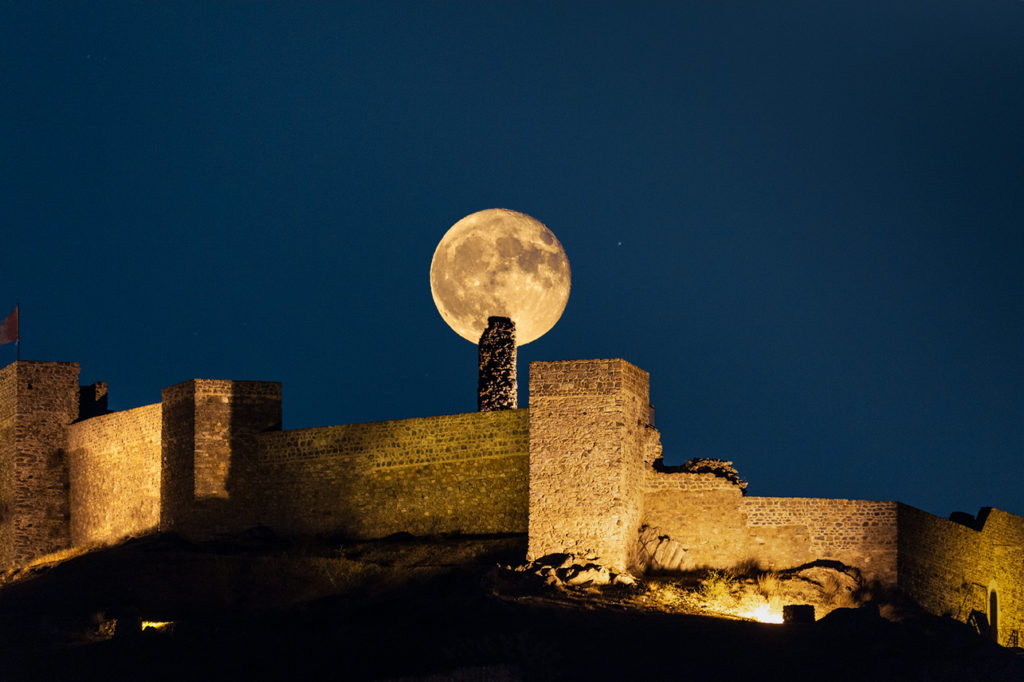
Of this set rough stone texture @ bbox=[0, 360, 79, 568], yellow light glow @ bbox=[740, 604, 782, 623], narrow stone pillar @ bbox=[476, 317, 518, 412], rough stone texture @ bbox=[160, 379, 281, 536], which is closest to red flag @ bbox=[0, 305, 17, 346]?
rough stone texture @ bbox=[0, 360, 79, 568]

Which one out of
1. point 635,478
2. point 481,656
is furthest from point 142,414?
point 481,656

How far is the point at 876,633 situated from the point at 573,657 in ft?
15.3

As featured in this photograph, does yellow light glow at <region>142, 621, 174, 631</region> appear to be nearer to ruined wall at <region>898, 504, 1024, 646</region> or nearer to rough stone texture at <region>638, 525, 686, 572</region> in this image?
rough stone texture at <region>638, 525, 686, 572</region>

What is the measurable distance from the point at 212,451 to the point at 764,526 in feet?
42.5

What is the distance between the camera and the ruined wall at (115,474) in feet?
131

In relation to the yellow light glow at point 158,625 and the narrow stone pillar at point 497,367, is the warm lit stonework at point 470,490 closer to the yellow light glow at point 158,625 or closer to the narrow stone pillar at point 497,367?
the narrow stone pillar at point 497,367

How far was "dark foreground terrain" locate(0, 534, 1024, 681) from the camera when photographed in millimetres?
25906

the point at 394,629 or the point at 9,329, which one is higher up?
the point at 9,329

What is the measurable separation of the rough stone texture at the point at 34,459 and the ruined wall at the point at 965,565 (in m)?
21.6

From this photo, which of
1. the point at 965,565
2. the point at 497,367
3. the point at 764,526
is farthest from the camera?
the point at 497,367

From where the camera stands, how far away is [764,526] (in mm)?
31344

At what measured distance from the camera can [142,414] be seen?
40.6 metres

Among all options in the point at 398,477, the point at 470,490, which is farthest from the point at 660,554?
the point at 398,477

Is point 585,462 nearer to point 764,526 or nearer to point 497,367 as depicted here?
Answer: point 764,526
